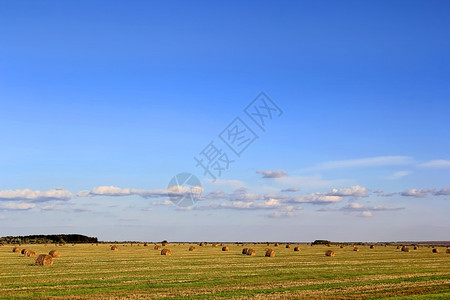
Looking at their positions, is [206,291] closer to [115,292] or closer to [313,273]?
[115,292]

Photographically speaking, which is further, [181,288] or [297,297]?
[181,288]

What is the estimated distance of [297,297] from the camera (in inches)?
846

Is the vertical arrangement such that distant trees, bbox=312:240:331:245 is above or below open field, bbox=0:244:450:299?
above

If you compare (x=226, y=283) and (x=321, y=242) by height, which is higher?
(x=321, y=242)

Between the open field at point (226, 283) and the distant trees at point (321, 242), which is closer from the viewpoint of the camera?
Answer: the open field at point (226, 283)

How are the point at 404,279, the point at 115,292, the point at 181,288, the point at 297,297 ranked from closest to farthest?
1. the point at 297,297
2. the point at 115,292
3. the point at 181,288
4. the point at 404,279

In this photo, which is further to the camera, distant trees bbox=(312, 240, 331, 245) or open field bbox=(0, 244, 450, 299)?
distant trees bbox=(312, 240, 331, 245)

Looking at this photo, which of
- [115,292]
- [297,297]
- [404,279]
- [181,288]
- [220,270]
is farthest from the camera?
[220,270]

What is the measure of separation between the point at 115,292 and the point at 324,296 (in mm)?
8985

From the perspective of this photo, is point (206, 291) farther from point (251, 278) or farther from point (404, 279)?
point (404, 279)

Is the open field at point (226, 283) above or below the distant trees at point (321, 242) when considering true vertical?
below

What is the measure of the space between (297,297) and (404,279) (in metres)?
9.98

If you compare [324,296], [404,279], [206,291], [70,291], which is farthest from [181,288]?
[404,279]

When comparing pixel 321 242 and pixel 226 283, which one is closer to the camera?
pixel 226 283
